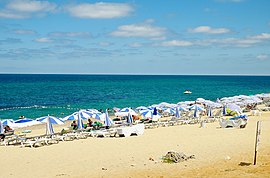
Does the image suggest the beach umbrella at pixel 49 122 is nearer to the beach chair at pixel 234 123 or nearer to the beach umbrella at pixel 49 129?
the beach umbrella at pixel 49 129

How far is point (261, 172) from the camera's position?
10609 millimetres

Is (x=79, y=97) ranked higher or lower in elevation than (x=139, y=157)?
lower

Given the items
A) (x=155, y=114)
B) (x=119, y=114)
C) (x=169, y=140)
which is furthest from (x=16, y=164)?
(x=155, y=114)

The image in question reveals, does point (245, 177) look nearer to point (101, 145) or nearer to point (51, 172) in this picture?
point (51, 172)

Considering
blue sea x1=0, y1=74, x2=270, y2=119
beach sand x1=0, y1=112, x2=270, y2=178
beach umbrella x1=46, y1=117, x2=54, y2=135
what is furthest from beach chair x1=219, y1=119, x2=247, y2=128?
blue sea x1=0, y1=74, x2=270, y2=119

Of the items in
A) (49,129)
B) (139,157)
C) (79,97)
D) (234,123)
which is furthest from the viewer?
(79,97)

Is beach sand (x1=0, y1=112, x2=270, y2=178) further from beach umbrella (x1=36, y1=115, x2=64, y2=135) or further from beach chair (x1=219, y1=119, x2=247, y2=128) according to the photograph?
beach chair (x1=219, y1=119, x2=247, y2=128)

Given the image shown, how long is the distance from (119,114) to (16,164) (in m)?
13.6

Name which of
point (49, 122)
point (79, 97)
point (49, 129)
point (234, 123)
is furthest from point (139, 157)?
point (79, 97)

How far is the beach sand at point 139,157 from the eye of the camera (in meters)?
11.4

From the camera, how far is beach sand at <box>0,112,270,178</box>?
11.4 m

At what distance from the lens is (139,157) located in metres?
13.8

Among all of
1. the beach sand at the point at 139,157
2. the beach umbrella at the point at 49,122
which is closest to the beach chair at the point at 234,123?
the beach sand at the point at 139,157

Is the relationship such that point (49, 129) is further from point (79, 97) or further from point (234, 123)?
point (79, 97)
